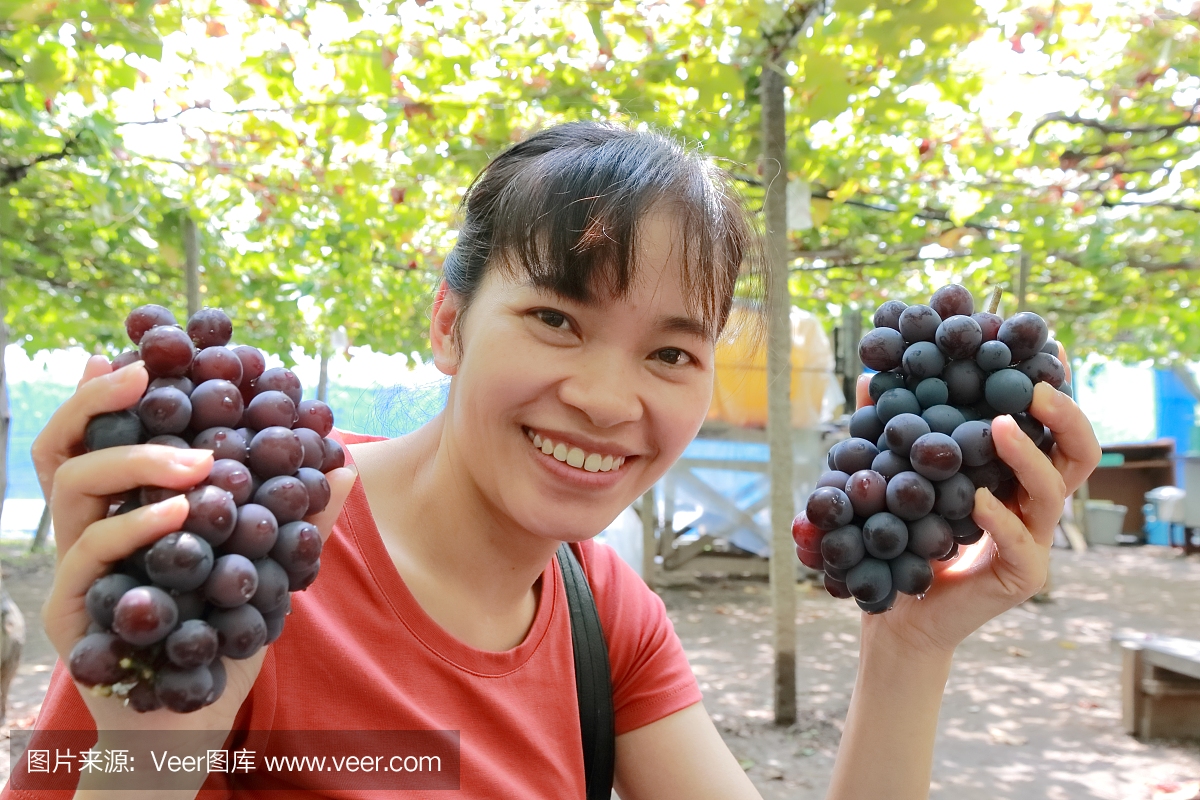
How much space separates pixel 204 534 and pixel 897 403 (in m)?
0.91

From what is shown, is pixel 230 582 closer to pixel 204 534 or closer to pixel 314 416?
pixel 204 534

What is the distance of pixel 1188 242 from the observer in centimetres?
836

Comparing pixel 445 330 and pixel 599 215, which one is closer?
pixel 599 215

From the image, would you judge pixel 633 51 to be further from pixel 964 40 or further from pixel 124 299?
pixel 124 299

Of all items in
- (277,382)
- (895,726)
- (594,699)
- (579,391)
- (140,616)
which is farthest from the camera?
(594,699)

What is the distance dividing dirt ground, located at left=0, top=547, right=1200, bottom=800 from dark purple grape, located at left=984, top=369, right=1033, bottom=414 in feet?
10.4

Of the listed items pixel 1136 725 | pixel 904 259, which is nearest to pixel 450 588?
pixel 1136 725

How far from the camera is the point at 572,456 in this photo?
1.23m

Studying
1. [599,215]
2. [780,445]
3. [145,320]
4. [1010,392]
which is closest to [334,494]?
[145,320]

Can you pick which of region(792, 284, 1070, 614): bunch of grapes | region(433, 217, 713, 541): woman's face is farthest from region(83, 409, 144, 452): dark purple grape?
region(792, 284, 1070, 614): bunch of grapes

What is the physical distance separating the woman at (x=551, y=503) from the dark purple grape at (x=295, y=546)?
38 cm

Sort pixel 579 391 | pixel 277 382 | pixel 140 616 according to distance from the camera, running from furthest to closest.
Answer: pixel 579 391 < pixel 277 382 < pixel 140 616

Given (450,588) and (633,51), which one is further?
(633,51)

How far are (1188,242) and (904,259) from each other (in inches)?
108
